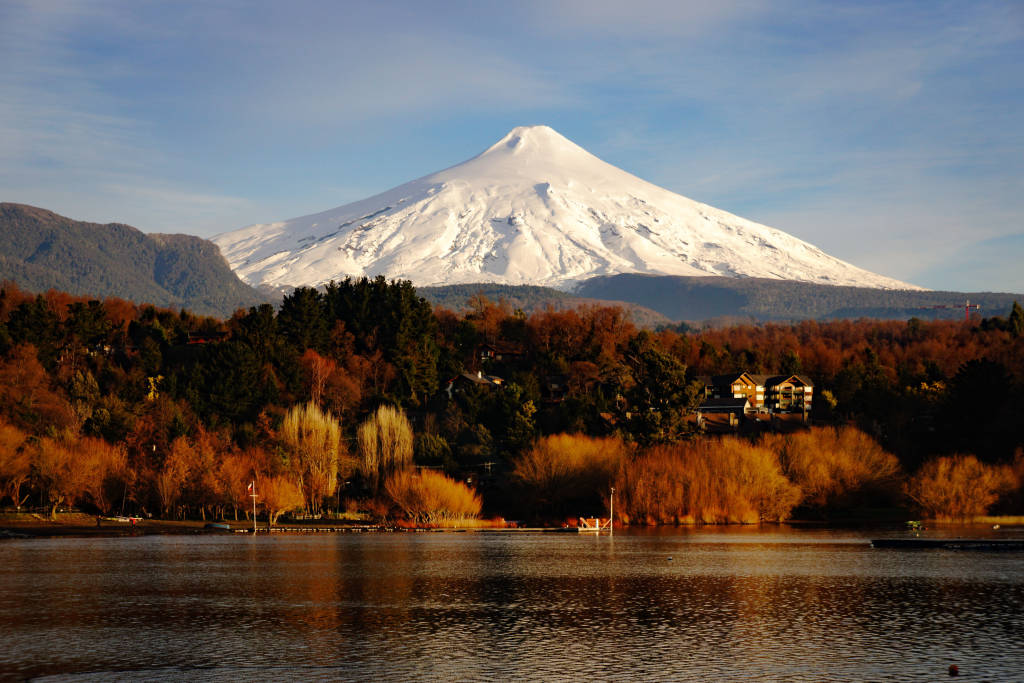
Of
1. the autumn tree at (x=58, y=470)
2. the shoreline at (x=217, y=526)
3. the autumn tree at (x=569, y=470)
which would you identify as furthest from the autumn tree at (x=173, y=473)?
the autumn tree at (x=569, y=470)

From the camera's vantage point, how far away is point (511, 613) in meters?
36.1

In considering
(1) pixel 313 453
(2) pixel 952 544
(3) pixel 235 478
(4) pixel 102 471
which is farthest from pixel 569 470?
(4) pixel 102 471

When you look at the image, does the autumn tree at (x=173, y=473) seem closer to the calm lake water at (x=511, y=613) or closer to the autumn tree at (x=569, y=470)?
the calm lake water at (x=511, y=613)

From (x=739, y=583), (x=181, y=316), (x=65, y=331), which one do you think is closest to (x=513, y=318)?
(x=181, y=316)

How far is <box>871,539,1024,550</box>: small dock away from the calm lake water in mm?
2363

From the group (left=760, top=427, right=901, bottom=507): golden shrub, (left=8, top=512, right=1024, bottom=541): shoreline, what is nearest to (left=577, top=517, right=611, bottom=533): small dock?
(left=8, top=512, right=1024, bottom=541): shoreline

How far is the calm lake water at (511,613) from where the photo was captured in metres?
27.1

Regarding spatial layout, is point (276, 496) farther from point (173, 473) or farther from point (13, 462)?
point (13, 462)

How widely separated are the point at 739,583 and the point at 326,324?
7395 centimetres

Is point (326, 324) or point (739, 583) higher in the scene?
point (326, 324)

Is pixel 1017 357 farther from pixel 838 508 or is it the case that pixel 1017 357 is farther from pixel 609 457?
pixel 609 457

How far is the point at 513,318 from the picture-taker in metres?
135

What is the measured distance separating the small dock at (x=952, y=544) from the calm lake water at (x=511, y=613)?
7.75ft

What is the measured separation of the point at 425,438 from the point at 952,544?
132 feet
